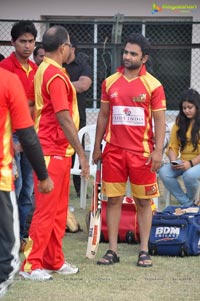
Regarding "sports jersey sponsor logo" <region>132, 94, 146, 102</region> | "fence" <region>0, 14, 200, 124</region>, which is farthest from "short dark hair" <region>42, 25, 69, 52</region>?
"fence" <region>0, 14, 200, 124</region>

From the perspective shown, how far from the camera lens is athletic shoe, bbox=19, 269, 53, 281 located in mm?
6304

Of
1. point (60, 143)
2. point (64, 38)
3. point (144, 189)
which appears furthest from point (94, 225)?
point (64, 38)

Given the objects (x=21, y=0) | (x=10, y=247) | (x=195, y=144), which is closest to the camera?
(x=10, y=247)

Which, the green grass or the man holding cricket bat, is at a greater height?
the man holding cricket bat

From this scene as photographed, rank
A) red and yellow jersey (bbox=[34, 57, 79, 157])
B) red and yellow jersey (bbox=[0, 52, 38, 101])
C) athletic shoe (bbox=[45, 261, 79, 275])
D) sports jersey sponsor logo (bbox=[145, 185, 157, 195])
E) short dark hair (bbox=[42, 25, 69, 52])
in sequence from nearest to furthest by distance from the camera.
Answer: red and yellow jersey (bbox=[34, 57, 79, 157])
short dark hair (bbox=[42, 25, 69, 52])
athletic shoe (bbox=[45, 261, 79, 275])
sports jersey sponsor logo (bbox=[145, 185, 157, 195])
red and yellow jersey (bbox=[0, 52, 38, 101])

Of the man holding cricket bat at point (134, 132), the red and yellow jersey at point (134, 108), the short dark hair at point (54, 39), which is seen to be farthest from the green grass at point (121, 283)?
the short dark hair at point (54, 39)

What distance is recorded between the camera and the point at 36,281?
6.27 meters

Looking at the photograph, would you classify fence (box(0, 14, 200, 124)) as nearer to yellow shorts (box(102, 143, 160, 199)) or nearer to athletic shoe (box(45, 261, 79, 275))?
yellow shorts (box(102, 143, 160, 199))

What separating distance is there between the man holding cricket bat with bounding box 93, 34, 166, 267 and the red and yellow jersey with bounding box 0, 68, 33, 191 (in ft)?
7.45

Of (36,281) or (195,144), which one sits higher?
(195,144)

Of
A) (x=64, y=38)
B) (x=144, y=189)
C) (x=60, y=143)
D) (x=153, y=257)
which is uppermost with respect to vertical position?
(x=64, y=38)

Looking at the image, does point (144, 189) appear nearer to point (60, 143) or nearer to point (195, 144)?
point (60, 143)

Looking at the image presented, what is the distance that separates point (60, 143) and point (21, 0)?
936 centimetres

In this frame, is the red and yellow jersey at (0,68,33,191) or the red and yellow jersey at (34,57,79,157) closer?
the red and yellow jersey at (0,68,33,191)
